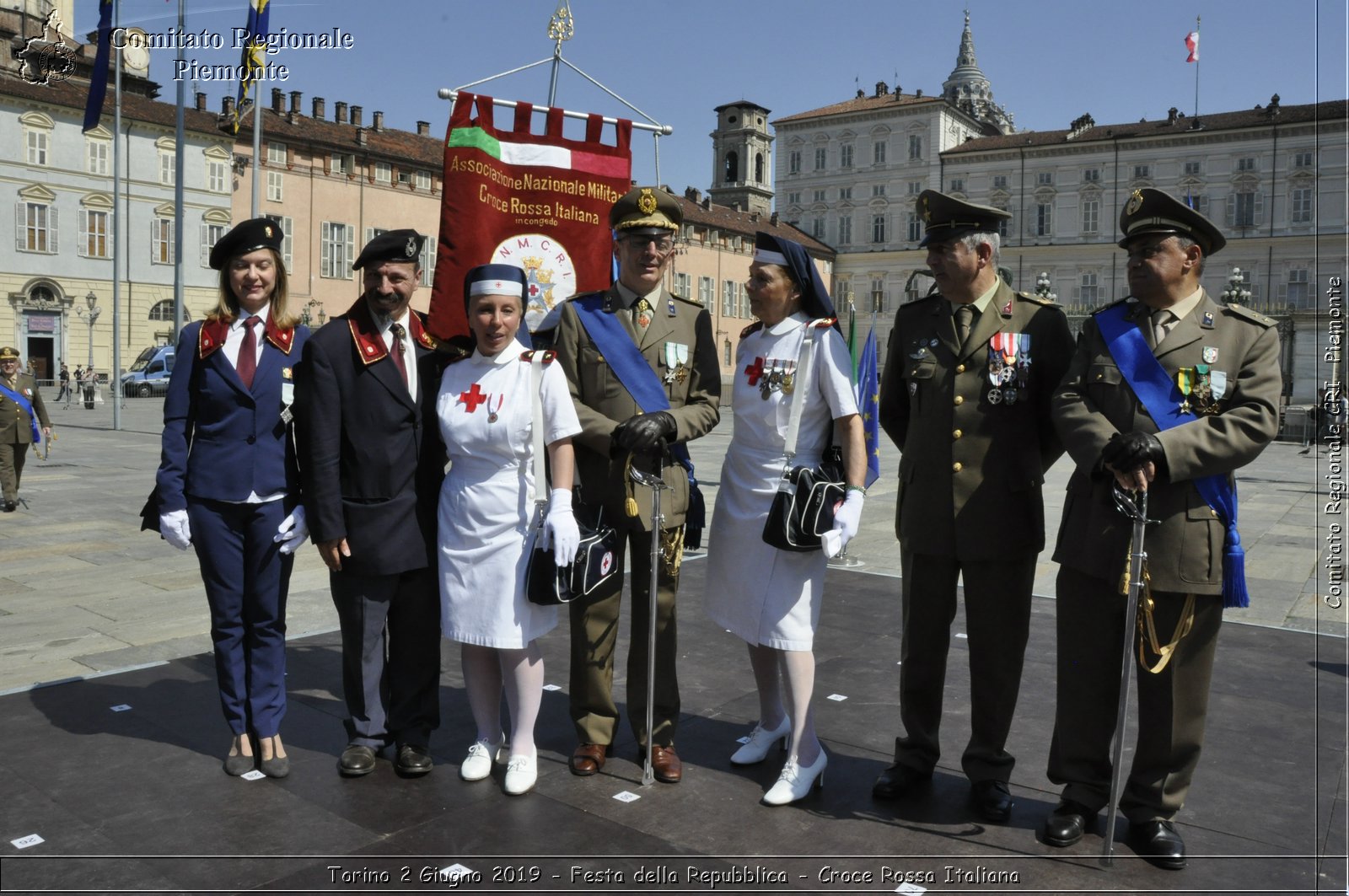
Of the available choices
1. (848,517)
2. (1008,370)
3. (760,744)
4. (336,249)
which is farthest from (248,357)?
(336,249)

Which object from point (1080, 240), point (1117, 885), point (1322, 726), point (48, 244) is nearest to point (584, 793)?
point (1117, 885)

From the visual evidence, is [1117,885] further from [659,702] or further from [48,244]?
[48,244]

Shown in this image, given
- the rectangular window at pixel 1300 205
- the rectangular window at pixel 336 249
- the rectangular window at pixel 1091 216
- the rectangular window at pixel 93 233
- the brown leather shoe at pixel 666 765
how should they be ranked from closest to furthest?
the brown leather shoe at pixel 666 765
the rectangular window at pixel 93 233
the rectangular window at pixel 336 249
the rectangular window at pixel 1300 205
the rectangular window at pixel 1091 216

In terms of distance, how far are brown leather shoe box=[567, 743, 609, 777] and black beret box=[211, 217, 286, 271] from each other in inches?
91.1

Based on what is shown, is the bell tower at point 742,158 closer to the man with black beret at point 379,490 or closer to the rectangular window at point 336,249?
the rectangular window at point 336,249

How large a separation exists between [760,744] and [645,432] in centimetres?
141

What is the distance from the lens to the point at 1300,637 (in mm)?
6773

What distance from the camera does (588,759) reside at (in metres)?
4.27

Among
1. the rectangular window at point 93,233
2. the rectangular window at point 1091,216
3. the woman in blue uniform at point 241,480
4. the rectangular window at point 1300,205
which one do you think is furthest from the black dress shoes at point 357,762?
the rectangular window at point 1091,216

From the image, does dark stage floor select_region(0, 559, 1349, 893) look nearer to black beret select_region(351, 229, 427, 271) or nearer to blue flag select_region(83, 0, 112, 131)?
black beret select_region(351, 229, 427, 271)

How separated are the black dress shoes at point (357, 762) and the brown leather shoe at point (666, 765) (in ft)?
3.59

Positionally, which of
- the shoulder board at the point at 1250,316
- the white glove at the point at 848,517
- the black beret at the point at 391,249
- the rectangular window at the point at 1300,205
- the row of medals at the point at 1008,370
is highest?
the rectangular window at the point at 1300,205

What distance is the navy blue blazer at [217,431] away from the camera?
4195mm

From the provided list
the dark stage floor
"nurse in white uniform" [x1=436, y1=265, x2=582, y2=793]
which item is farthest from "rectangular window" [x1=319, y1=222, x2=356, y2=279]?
"nurse in white uniform" [x1=436, y1=265, x2=582, y2=793]
